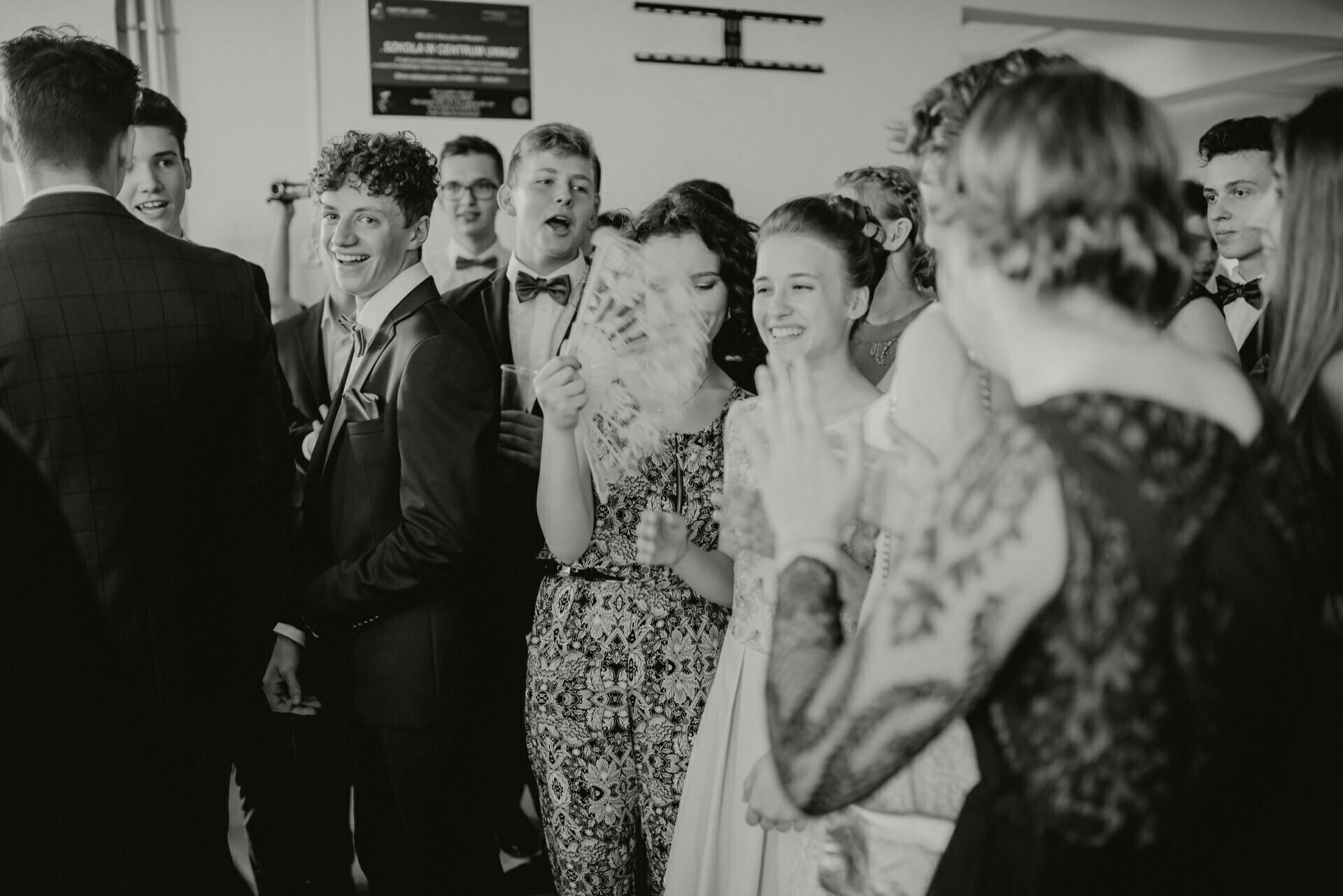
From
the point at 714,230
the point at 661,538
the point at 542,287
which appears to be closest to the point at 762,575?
the point at 661,538

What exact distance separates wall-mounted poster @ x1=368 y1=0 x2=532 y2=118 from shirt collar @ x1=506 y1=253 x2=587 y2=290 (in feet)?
6.71

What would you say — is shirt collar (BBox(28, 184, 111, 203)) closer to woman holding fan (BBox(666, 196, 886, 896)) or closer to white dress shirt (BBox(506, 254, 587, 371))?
woman holding fan (BBox(666, 196, 886, 896))

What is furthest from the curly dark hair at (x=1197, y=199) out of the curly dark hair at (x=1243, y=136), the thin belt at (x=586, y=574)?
the thin belt at (x=586, y=574)

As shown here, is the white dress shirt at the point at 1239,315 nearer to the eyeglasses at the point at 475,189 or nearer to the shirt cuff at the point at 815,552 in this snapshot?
the eyeglasses at the point at 475,189

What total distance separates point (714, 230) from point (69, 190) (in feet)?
3.85

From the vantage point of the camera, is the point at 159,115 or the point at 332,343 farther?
the point at 332,343

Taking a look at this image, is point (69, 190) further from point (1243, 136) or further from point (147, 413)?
point (1243, 136)

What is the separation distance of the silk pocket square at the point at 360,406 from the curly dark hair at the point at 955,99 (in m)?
1.20

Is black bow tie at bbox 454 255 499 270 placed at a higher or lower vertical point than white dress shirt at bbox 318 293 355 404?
higher

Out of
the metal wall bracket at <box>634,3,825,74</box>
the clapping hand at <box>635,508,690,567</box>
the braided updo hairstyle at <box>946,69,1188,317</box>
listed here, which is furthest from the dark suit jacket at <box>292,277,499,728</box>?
the metal wall bracket at <box>634,3,825,74</box>

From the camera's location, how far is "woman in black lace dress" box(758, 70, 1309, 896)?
81cm

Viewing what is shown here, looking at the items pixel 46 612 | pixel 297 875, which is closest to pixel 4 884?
pixel 46 612

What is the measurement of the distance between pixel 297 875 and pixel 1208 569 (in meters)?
2.52

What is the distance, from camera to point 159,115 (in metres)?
3.11
